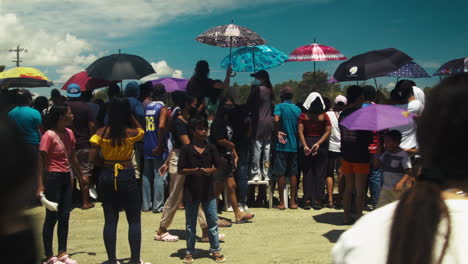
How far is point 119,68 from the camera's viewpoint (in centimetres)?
862

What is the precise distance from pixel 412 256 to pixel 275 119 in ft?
24.6

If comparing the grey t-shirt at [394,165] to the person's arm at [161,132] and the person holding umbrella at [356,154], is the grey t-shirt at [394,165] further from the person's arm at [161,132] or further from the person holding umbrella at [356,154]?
the person's arm at [161,132]

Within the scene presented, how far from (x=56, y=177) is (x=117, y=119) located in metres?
1.06

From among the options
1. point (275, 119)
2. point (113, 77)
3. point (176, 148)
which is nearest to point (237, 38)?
point (275, 119)

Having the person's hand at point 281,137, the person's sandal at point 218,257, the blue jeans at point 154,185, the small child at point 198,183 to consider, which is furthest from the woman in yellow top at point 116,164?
the person's hand at point 281,137

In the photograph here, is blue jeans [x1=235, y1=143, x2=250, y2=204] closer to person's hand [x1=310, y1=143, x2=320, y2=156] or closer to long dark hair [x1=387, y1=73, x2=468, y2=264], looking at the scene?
person's hand [x1=310, y1=143, x2=320, y2=156]

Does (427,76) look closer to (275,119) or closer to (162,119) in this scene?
(275,119)

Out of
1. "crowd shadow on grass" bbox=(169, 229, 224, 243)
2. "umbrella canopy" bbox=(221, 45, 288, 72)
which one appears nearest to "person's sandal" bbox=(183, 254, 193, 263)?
"crowd shadow on grass" bbox=(169, 229, 224, 243)

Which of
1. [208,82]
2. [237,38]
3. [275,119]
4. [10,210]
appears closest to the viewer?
[10,210]

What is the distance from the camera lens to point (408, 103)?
6.59 meters

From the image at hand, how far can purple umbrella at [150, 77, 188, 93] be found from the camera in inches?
541

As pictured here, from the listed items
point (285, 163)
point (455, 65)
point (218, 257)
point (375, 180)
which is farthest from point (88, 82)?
point (455, 65)

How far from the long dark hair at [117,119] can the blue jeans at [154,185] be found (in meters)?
3.42

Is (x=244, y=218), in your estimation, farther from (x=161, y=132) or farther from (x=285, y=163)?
(x=161, y=132)
